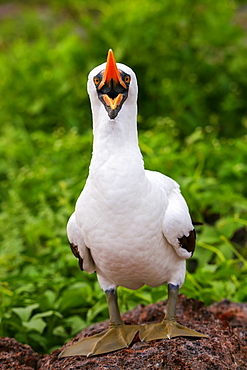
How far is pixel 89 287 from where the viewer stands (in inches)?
130

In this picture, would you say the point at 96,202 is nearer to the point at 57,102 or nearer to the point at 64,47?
the point at 57,102

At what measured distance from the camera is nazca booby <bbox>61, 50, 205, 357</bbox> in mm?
2088

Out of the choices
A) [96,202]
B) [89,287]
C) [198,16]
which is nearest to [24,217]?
[89,287]

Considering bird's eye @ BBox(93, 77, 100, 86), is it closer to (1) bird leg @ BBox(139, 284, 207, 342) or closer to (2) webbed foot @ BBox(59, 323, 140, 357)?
(1) bird leg @ BBox(139, 284, 207, 342)

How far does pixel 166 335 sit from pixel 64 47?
5077mm

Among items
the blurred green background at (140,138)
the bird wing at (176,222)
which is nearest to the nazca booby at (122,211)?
the bird wing at (176,222)

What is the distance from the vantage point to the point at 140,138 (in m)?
5.00

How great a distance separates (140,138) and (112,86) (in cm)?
297

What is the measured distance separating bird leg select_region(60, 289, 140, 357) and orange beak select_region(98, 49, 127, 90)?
2.85ft

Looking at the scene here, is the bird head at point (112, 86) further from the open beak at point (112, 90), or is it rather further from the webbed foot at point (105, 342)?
the webbed foot at point (105, 342)

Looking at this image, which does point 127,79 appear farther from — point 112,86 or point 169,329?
point 169,329

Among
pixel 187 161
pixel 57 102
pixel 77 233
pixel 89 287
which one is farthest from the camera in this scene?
pixel 57 102

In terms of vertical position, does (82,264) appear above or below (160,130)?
above

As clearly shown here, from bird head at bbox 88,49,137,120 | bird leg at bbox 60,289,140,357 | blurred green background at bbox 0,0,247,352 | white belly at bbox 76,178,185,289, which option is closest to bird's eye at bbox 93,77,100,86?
bird head at bbox 88,49,137,120
